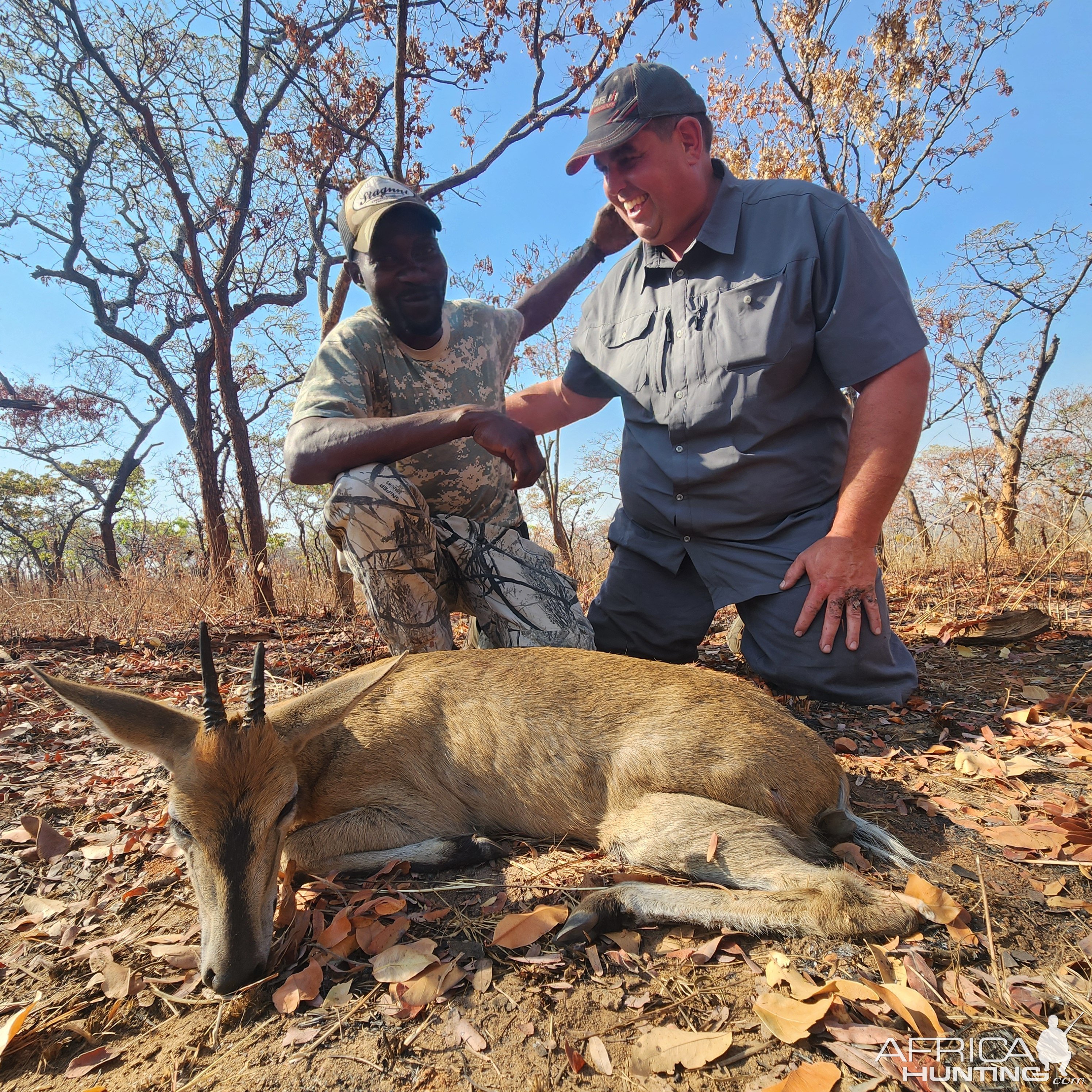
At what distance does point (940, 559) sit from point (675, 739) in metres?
8.43

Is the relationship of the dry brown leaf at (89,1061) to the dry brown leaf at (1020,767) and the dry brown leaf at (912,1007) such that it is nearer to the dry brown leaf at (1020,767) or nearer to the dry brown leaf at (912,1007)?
the dry brown leaf at (912,1007)

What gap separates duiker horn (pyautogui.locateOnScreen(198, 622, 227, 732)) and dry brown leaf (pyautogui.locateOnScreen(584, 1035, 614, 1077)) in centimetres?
159

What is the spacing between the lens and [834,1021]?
1.71 m

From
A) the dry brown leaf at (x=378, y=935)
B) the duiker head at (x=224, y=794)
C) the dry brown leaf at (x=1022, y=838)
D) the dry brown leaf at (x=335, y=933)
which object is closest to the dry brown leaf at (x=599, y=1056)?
the dry brown leaf at (x=378, y=935)

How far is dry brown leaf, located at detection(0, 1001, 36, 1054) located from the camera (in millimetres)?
1829

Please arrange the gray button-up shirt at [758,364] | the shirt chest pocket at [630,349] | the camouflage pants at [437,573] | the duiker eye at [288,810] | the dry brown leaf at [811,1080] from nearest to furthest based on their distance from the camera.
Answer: the dry brown leaf at [811,1080] → the duiker eye at [288,810] → the gray button-up shirt at [758,364] → the camouflage pants at [437,573] → the shirt chest pocket at [630,349]

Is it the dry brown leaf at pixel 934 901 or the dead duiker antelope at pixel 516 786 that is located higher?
the dead duiker antelope at pixel 516 786

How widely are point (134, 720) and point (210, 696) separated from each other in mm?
336

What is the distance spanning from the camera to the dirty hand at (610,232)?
549 centimetres

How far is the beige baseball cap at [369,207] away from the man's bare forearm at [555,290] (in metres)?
1.45

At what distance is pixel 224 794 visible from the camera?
2.23 metres

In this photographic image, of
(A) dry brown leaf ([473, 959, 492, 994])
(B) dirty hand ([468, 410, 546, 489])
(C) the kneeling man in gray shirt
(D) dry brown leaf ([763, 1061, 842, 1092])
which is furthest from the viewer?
(C) the kneeling man in gray shirt

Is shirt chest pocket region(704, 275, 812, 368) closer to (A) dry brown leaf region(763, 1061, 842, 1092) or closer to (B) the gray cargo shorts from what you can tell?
(B) the gray cargo shorts

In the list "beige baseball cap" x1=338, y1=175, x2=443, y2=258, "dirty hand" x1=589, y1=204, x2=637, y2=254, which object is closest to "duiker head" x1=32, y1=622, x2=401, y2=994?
"beige baseball cap" x1=338, y1=175, x2=443, y2=258
